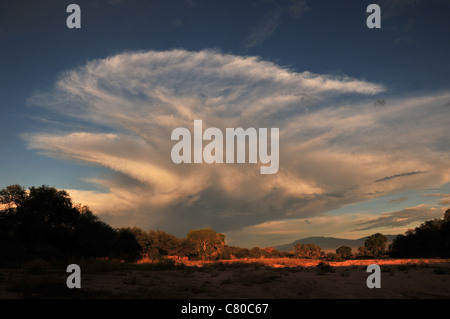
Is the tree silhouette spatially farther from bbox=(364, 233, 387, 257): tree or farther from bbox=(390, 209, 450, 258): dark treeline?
bbox=(364, 233, 387, 257): tree

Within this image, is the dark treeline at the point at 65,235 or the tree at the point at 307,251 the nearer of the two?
the dark treeline at the point at 65,235

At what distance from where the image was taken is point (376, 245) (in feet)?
313

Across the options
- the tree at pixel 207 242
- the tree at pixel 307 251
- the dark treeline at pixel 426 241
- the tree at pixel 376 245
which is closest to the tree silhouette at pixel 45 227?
the tree at pixel 207 242

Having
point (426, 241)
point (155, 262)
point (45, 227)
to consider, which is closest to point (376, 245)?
point (426, 241)

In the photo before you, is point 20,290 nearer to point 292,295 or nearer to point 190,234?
point 292,295

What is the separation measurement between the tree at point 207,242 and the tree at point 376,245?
4912 cm

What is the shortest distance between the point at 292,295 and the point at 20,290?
34.3ft

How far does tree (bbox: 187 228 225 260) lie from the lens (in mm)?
71938

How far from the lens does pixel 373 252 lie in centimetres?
9462

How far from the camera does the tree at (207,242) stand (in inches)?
2832

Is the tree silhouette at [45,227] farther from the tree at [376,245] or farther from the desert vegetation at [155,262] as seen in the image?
the tree at [376,245]

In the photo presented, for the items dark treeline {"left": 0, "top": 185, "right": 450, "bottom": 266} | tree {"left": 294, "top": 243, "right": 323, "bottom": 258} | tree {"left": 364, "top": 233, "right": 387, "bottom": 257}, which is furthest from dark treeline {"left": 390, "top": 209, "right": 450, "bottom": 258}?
tree {"left": 294, "top": 243, "right": 323, "bottom": 258}

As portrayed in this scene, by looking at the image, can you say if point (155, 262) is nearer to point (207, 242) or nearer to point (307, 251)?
point (207, 242)
